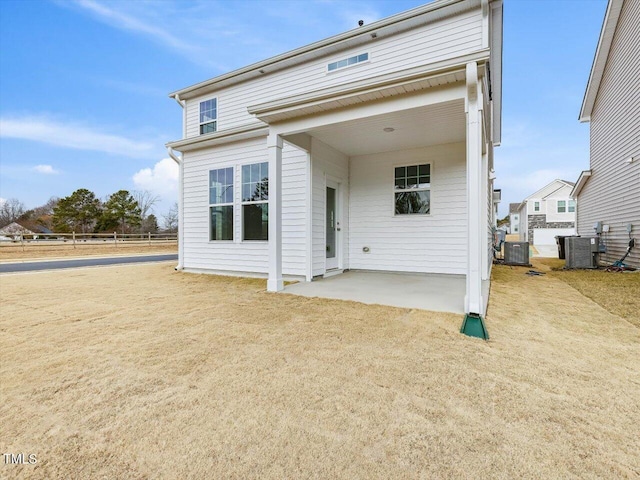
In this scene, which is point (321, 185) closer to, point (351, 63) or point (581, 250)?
point (351, 63)

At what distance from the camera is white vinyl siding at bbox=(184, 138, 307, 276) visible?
21.4 feet

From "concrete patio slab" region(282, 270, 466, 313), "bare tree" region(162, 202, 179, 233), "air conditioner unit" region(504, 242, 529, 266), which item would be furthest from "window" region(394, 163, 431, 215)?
"bare tree" region(162, 202, 179, 233)

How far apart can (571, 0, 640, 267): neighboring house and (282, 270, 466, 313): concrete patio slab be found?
19.0 ft

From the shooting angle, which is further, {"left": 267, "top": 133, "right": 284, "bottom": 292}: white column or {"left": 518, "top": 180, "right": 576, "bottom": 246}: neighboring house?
{"left": 518, "top": 180, "right": 576, "bottom": 246}: neighboring house

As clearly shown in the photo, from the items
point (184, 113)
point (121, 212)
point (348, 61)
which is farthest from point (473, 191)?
point (121, 212)

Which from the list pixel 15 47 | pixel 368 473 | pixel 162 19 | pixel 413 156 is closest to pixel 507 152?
pixel 413 156

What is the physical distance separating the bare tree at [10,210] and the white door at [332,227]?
4824 cm

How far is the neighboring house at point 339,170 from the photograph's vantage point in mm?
5422

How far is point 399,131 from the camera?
18.7 ft

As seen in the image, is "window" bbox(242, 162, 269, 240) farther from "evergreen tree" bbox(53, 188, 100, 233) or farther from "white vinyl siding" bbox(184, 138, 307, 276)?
"evergreen tree" bbox(53, 188, 100, 233)

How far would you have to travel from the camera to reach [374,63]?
7008 millimetres

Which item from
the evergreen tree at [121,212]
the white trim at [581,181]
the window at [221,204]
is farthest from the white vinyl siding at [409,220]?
the evergreen tree at [121,212]

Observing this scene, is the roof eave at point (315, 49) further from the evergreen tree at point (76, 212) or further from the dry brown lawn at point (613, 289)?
the evergreen tree at point (76, 212)

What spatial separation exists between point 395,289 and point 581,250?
7.04m
